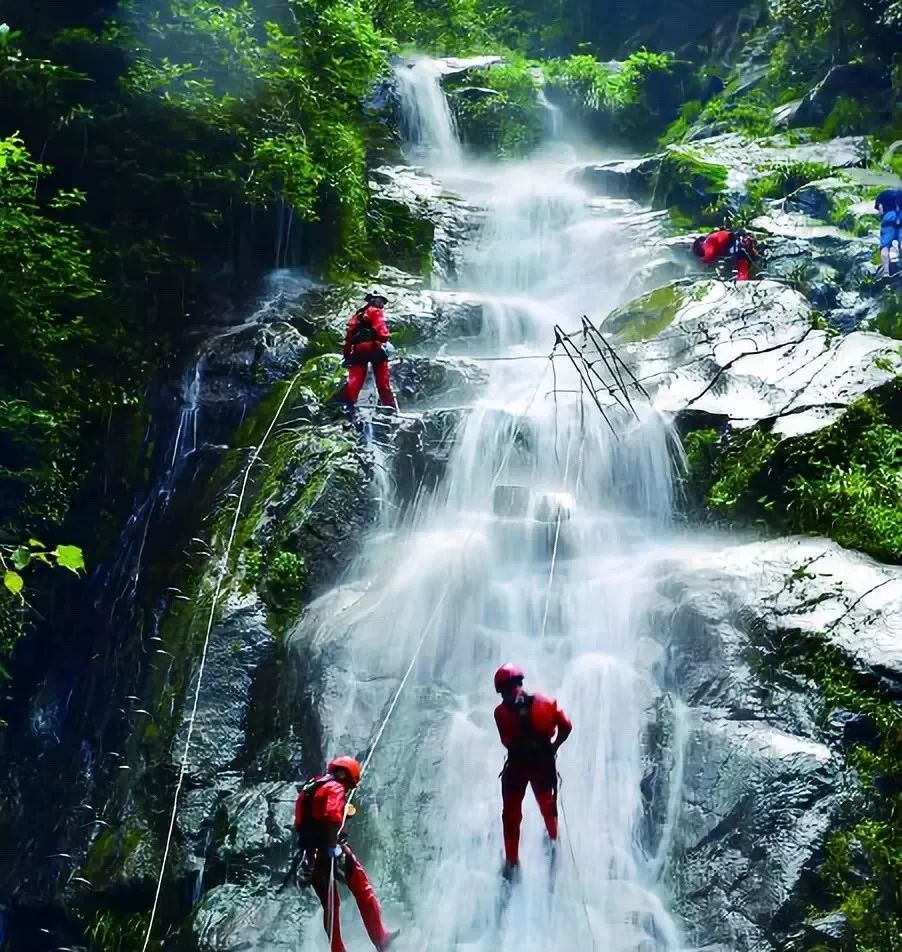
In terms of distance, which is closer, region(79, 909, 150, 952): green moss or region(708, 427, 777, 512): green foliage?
region(79, 909, 150, 952): green moss

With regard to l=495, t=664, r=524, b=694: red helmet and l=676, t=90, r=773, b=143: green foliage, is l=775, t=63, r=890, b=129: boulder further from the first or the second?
l=495, t=664, r=524, b=694: red helmet

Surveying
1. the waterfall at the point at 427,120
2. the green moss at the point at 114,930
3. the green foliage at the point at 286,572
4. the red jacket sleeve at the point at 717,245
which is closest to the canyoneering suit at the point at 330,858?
the green moss at the point at 114,930

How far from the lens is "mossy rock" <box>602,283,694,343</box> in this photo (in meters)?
11.1

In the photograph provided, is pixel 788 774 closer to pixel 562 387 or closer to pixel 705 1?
pixel 562 387

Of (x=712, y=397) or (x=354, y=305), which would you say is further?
(x=354, y=305)

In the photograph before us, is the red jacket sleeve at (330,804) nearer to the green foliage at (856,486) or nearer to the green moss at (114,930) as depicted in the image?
the green moss at (114,930)

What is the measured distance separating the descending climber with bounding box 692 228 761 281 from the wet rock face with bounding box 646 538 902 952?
5445 millimetres

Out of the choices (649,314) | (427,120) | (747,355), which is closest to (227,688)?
(747,355)

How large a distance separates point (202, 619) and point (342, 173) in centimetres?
746

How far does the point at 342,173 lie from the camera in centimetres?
1310

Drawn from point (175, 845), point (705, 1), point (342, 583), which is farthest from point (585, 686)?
point (705, 1)

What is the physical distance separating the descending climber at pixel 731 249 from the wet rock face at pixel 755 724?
214 inches

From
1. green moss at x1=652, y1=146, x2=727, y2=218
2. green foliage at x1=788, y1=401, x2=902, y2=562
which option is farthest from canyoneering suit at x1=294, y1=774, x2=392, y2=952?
green moss at x1=652, y1=146, x2=727, y2=218

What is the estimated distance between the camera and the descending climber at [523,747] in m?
5.61
